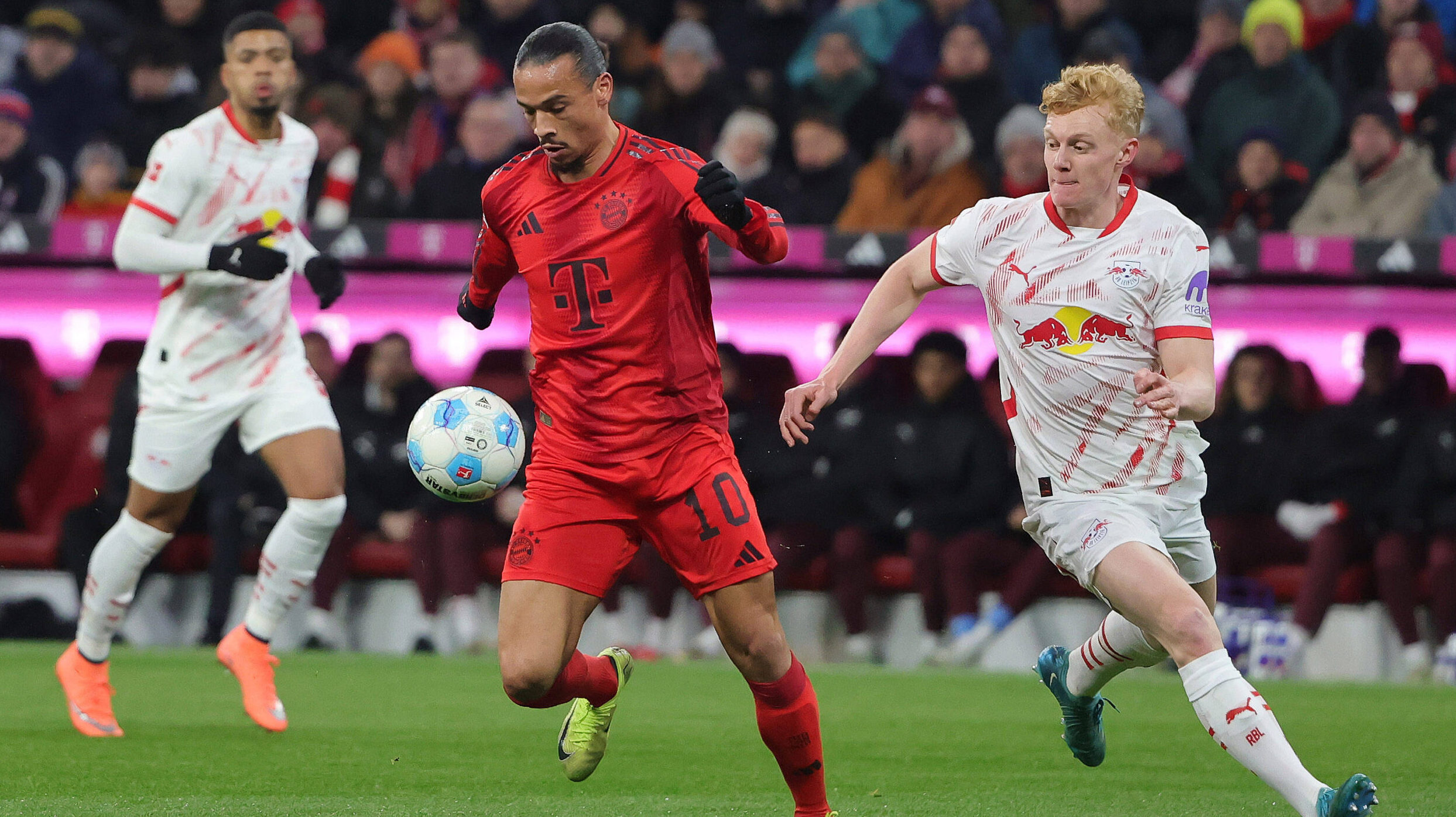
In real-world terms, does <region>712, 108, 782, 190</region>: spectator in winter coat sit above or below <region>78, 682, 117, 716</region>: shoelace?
above

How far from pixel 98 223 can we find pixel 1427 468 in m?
7.41

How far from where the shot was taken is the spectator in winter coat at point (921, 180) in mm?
10484

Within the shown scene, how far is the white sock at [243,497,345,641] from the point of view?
267 inches

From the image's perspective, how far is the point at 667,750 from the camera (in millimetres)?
6582

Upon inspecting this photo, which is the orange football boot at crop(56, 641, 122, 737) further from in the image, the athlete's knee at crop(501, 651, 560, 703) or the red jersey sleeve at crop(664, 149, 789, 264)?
the red jersey sleeve at crop(664, 149, 789, 264)

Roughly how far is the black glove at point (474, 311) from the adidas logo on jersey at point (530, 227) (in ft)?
1.17

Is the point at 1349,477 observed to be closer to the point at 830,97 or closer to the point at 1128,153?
the point at 830,97

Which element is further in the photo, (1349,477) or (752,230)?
(1349,477)

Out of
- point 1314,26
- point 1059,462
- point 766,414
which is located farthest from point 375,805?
point 1314,26

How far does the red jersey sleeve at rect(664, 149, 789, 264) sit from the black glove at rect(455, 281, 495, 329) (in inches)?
30.6

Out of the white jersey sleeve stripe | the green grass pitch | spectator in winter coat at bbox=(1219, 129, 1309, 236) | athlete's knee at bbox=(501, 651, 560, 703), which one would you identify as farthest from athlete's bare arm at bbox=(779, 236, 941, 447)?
spectator in winter coat at bbox=(1219, 129, 1309, 236)

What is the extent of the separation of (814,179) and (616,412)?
250 inches

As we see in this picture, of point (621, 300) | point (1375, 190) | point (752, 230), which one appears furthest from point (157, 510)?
point (1375, 190)

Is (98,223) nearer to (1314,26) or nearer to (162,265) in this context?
(162,265)
